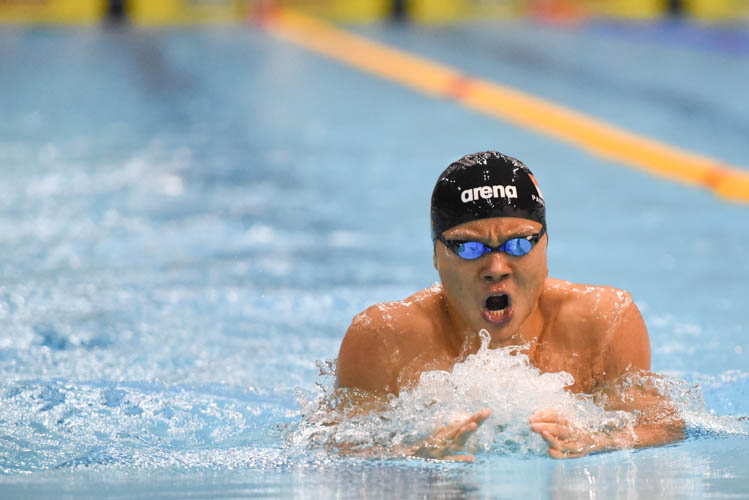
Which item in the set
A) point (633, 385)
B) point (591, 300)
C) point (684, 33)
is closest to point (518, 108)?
point (684, 33)

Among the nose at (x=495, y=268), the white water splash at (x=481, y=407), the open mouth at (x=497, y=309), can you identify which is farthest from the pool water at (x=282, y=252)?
the nose at (x=495, y=268)

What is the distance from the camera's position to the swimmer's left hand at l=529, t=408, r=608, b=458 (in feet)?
8.95

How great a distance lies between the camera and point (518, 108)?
9.87 metres

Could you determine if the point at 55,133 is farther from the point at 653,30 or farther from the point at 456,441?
the point at 653,30

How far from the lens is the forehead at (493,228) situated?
2846 mm

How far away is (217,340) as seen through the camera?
15.2 feet

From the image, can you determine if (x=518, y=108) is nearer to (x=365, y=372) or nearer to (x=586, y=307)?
(x=586, y=307)

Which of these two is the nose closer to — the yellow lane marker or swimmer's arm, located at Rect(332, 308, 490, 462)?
swimmer's arm, located at Rect(332, 308, 490, 462)

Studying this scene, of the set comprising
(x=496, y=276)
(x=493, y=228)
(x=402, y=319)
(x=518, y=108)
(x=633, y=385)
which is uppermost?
(x=518, y=108)

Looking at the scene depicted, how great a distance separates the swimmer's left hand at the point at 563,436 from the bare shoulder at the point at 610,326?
23 cm

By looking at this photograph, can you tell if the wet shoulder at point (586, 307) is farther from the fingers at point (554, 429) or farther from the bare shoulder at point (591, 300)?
the fingers at point (554, 429)

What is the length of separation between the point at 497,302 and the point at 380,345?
13.1 inches

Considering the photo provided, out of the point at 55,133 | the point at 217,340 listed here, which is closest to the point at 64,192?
the point at 55,133

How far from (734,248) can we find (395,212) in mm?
1914
